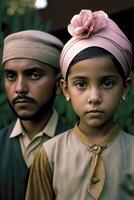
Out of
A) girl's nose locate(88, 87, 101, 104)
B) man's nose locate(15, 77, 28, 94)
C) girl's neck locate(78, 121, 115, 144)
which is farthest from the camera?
man's nose locate(15, 77, 28, 94)

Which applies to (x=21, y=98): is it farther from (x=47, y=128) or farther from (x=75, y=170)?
(x=75, y=170)

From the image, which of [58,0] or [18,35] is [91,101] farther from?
[58,0]

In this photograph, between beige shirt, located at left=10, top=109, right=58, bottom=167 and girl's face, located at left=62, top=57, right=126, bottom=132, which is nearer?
girl's face, located at left=62, top=57, right=126, bottom=132

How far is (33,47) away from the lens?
3117 mm

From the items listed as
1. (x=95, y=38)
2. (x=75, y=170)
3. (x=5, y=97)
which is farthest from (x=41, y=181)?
(x=5, y=97)

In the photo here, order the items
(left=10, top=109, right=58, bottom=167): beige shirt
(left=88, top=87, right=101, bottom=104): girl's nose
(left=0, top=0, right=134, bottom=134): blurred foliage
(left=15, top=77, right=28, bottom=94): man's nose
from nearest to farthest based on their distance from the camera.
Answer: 1. (left=88, top=87, right=101, bottom=104): girl's nose
2. (left=15, top=77, right=28, bottom=94): man's nose
3. (left=10, top=109, right=58, bottom=167): beige shirt
4. (left=0, top=0, right=134, bottom=134): blurred foliage

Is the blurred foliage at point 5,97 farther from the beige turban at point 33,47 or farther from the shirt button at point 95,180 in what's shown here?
the shirt button at point 95,180

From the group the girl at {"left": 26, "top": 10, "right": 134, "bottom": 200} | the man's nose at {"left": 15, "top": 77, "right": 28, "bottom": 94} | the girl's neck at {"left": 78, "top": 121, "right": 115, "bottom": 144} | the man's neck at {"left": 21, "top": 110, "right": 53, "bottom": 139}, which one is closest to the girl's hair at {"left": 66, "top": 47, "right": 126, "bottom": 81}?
the girl at {"left": 26, "top": 10, "right": 134, "bottom": 200}

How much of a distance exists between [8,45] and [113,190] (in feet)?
3.01

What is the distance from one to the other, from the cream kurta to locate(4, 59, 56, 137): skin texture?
0.29m

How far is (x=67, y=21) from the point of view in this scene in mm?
6520

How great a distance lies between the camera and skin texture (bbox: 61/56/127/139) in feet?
8.84

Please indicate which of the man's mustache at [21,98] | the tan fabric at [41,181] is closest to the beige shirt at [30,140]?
the man's mustache at [21,98]

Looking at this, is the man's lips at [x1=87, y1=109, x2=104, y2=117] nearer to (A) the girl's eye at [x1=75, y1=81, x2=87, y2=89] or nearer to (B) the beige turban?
(A) the girl's eye at [x1=75, y1=81, x2=87, y2=89]
